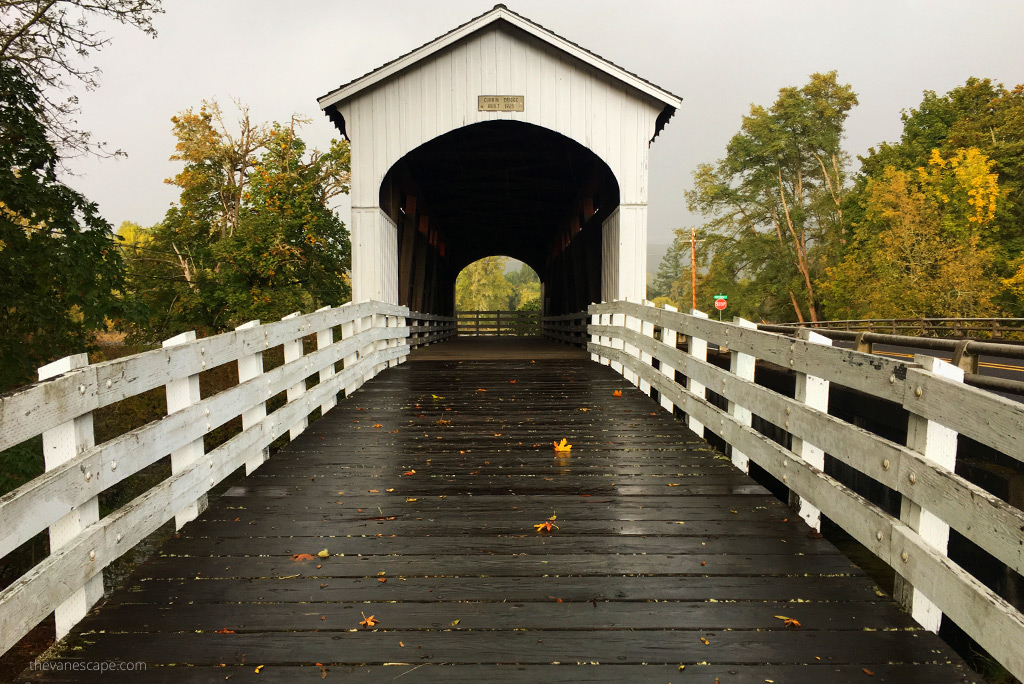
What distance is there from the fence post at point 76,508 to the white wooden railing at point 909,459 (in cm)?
294

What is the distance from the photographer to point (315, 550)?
3.33 meters

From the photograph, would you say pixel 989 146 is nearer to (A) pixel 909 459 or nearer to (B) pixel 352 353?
(B) pixel 352 353

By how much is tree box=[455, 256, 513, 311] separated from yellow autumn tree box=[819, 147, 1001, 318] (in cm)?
4405

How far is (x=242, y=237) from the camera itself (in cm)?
2095

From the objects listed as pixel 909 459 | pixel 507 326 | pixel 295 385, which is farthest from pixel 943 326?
pixel 909 459

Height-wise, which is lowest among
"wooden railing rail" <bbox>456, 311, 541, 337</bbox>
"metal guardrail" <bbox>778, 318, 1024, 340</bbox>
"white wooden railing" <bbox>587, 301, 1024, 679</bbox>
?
"wooden railing rail" <bbox>456, 311, 541, 337</bbox>

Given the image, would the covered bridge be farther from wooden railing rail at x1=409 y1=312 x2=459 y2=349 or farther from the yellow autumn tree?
the yellow autumn tree

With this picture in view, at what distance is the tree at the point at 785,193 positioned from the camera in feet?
144

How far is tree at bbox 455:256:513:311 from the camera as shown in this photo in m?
77.6

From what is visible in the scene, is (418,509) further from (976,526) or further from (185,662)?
(976,526)

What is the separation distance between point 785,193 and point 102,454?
1881 inches

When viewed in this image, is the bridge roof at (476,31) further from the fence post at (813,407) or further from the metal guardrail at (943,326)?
the fence post at (813,407)

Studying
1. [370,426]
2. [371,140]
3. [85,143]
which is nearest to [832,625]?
[370,426]

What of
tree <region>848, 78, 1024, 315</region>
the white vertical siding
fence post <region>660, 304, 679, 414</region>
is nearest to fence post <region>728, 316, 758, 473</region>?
fence post <region>660, 304, 679, 414</region>
